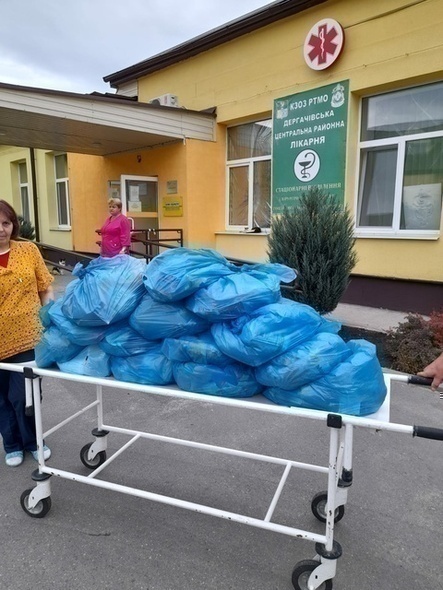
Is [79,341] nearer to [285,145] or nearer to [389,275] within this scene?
[389,275]

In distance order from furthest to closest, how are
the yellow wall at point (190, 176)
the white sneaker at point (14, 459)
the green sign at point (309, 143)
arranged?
the yellow wall at point (190, 176) → the green sign at point (309, 143) → the white sneaker at point (14, 459)

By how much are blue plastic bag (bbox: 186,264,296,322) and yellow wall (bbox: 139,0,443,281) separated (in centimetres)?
536

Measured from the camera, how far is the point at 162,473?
2.74 meters

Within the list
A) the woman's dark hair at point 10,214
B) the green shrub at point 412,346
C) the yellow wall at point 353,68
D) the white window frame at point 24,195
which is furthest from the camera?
the white window frame at point 24,195

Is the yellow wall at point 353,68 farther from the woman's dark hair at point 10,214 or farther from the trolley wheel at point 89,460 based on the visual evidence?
the woman's dark hair at point 10,214

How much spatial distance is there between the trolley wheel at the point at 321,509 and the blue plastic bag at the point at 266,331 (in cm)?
100

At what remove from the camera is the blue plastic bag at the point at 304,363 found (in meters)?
1.77

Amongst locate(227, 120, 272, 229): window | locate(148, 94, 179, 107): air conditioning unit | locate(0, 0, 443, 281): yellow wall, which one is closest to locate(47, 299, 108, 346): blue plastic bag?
locate(0, 0, 443, 281): yellow wall

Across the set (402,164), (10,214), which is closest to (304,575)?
(10,214)

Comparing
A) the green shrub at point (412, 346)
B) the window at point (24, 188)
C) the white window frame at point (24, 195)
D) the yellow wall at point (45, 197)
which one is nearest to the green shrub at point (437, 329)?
the green shrub at point (412, 346)

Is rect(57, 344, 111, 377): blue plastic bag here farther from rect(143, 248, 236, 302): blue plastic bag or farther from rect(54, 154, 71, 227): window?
rect(54, 154, 71, 227): window

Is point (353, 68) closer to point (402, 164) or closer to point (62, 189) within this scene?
point (402, 164)

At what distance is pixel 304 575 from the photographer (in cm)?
185

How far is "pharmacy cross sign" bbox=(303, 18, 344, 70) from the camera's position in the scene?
7082 mm
